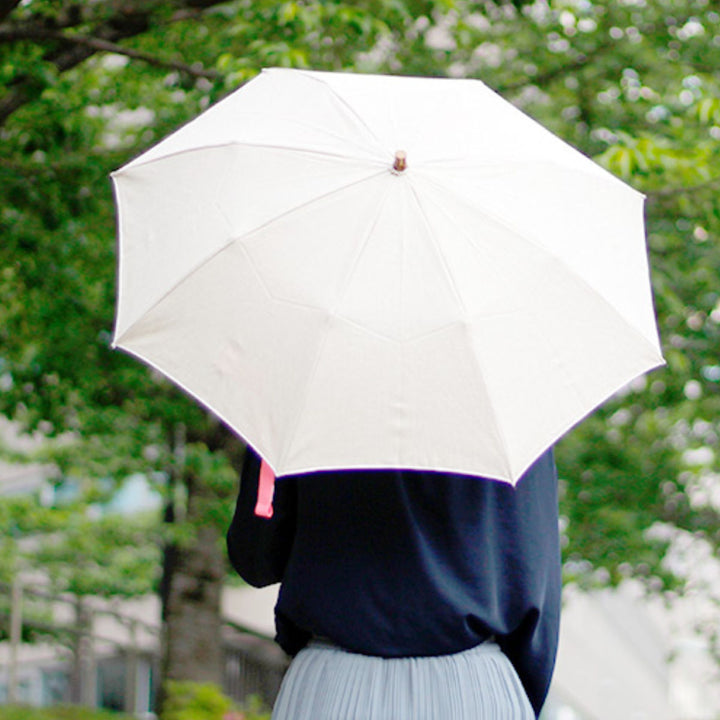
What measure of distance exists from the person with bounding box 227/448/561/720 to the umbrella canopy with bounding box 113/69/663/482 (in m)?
0.20

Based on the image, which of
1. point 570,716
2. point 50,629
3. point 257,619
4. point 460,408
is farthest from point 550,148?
point 570,716

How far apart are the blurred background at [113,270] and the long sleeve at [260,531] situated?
8.91ft

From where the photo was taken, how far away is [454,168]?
2.45 m

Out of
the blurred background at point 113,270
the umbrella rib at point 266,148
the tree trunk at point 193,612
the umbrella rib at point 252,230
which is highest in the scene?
the umbrella rib at point 266,148

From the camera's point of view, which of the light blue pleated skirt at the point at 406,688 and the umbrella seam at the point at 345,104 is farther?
the umbrella seam at the point at 345,104

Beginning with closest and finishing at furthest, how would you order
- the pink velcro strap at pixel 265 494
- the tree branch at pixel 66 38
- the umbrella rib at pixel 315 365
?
1. the umbrella rib at pixel 315 365
2. the pink velcro strap at pixel 265 494
3. the tree branch at pixel 66 38

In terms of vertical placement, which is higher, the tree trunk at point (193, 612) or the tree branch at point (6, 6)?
the tree branch at point (6, 6)

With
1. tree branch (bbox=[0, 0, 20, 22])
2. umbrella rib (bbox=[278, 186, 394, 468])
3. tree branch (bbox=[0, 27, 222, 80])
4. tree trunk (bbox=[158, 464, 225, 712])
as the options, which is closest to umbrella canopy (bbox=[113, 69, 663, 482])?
umbrella rib (bbox=[278, 186, 394, 468])

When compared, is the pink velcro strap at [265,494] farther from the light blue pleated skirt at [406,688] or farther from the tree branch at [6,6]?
the tree branch at [6,6]

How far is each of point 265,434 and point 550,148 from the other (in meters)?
0.90

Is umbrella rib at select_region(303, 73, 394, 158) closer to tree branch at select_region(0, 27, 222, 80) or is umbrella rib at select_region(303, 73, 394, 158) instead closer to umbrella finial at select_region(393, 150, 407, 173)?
umbrella finial at select_region(393, 150, 407, 173)

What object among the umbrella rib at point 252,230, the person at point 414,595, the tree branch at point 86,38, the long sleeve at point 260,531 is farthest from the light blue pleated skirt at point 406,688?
the tree branch at point 86,38

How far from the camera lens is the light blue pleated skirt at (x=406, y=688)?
234 centimetres

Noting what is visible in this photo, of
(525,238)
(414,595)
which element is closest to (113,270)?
(525,238)
